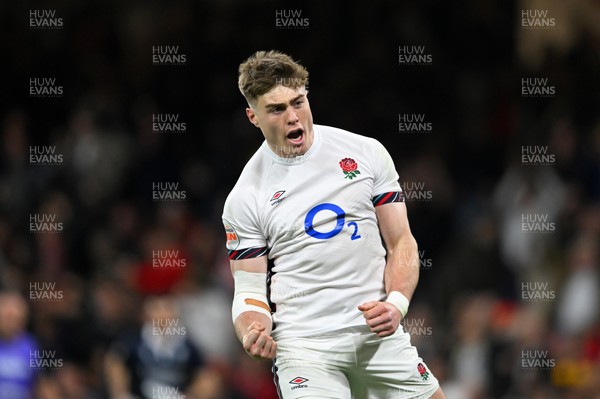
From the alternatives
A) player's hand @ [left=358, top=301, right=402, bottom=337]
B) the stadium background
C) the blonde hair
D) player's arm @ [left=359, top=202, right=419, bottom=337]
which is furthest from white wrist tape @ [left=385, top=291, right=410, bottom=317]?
the stadium background

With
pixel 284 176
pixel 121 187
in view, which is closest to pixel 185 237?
pixel 121 187

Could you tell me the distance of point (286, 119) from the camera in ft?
18.7

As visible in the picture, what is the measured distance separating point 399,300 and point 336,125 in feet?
22.2

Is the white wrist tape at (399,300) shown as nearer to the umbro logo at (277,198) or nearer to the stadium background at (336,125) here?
the umbro logo at (277,198)

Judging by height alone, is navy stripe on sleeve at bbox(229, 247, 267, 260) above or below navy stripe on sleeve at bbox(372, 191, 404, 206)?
below

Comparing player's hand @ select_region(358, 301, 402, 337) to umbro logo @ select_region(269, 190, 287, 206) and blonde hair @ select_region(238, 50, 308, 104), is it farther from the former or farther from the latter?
blonde hair @ select_region(238, 50, 308, 104)

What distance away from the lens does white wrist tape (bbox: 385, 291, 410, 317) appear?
5.56 meters

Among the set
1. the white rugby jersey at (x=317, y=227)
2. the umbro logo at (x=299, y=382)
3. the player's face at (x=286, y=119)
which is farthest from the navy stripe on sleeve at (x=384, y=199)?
the umbro logo at (x=299, y=382)

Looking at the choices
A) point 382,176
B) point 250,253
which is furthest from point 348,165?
point 250,253

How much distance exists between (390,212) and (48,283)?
7.14m

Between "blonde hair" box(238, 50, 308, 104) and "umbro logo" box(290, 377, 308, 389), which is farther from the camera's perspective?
"blonde hair" box(238, 50, 308, 104)

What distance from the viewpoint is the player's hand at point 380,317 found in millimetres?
5352

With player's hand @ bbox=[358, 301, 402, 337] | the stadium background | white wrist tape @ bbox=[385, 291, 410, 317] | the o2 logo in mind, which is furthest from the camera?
the stadium background

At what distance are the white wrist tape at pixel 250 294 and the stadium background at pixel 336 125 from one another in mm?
4509
